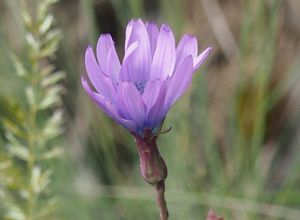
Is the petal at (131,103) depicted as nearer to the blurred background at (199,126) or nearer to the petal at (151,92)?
the petal at (151,92)

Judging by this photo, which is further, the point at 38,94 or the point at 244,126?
the point at 244,126

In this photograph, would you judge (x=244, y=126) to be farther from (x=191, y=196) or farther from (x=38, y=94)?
(x=38, y=94)

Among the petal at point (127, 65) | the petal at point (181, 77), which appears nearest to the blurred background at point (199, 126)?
the petal at point (127, 65)

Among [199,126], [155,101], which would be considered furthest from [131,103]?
[199,126]

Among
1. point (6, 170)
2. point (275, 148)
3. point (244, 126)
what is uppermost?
point (6, 170)

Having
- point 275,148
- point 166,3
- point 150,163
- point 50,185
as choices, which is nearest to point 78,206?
point 50,185

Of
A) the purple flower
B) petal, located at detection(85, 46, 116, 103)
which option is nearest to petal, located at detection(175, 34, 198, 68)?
the purple flower

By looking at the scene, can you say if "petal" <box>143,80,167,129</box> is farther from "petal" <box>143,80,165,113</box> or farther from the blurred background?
the blurred background

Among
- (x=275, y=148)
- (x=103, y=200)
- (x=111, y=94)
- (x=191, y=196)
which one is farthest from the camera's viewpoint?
(x=275, y=148)
